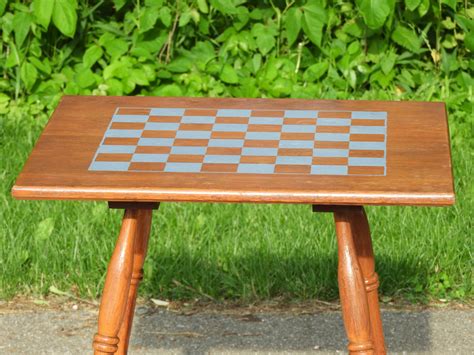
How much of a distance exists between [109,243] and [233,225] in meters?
0.47

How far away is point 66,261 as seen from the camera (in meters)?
4.68

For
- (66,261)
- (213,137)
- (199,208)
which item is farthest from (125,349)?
(199,208)

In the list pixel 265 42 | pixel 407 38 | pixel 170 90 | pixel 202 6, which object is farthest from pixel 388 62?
pixel 170 90

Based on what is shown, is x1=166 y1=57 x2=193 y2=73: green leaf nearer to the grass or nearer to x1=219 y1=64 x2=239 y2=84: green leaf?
x1=219 y1=64 x2=239 y2=84: green leaf

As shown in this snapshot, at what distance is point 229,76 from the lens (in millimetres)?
A: 6027

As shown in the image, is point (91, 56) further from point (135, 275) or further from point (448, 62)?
point (135, 275)

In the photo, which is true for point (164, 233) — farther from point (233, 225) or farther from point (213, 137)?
point (213, 137)

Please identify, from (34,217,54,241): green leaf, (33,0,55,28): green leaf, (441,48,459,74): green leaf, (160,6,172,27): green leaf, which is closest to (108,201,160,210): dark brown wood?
(34,217,54,241): green leaf

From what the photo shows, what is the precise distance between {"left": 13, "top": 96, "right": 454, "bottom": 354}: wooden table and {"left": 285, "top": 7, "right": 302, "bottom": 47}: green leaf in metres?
2.20

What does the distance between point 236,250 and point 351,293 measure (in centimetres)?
146

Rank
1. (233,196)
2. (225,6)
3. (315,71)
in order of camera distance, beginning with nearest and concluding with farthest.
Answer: (233,196)
(225,6)
(315,71)

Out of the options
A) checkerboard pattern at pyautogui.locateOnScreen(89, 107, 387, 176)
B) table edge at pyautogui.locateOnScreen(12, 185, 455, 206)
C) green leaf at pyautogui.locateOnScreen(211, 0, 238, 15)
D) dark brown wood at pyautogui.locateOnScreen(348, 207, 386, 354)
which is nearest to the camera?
table edge at pyautogui.locateOnScreen(12, 185, 455, 206)

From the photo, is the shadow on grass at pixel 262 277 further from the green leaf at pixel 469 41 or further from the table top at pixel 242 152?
the green leaf at pixel 469 41

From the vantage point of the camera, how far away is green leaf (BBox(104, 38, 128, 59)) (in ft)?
19.9
